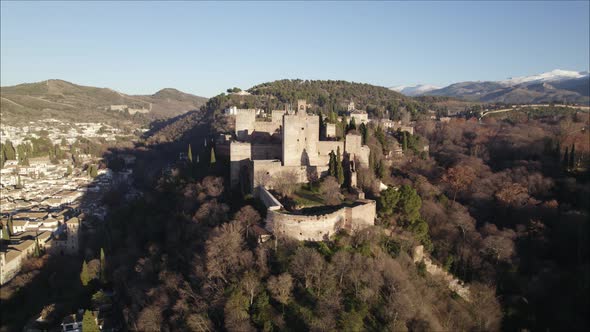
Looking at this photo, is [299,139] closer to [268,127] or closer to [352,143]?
[352,143]

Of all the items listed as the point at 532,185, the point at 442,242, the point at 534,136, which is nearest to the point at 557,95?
the point at 534,136

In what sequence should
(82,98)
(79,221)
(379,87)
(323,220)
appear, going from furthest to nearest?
(82,98) → (379,87) → (79,221) → (323,220)

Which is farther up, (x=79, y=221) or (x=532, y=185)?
(x=532, y=185)

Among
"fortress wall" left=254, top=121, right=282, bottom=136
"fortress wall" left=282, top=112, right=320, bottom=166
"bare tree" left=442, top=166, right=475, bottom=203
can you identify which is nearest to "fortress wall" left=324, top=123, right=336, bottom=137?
"fortress wall" left=254, top=121, right=282, bottom=136

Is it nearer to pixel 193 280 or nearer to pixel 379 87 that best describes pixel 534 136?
pixel 193 280

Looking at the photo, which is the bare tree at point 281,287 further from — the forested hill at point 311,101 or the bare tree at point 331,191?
the forested hill at point 311,101

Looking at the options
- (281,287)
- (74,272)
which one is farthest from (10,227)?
(281,287)

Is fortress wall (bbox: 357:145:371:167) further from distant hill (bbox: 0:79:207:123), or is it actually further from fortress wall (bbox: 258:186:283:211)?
distant hill (bbox: 0:79:207:123)
